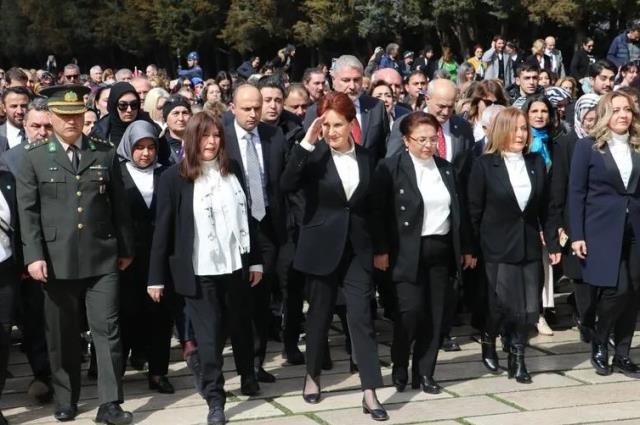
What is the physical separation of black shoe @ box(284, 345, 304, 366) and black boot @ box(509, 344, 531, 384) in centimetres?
156

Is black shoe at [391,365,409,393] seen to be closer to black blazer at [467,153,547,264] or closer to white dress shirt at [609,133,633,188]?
black blazer at [467,153,547,264]

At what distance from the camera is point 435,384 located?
8211 mm

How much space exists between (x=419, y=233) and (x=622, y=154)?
160 centimetres

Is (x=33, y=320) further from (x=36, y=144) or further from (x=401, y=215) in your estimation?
(x=401, y=215)

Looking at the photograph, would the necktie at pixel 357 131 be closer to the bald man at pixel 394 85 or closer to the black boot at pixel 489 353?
the bald man at pixel 394 85

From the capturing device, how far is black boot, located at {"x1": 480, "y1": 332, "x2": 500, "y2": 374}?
344 inches

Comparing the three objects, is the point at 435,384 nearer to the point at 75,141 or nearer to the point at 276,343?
Answer: the point at 276,343

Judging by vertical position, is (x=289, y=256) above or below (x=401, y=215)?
below


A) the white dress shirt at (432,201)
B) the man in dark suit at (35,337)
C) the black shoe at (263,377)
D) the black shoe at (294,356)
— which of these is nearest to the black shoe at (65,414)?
the man in dark suit at (35,337)

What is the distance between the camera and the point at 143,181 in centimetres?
845

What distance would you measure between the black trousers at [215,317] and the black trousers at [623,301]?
246 centimetres

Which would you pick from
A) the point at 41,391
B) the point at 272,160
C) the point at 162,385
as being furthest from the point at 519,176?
the point at 41,391

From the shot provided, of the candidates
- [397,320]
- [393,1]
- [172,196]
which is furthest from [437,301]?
[393,1]

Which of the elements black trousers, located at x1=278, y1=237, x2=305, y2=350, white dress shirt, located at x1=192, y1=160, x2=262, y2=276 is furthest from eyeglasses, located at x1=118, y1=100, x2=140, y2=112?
white dress shirt, located at x1=192, y1=160, x2=262, y2=276
